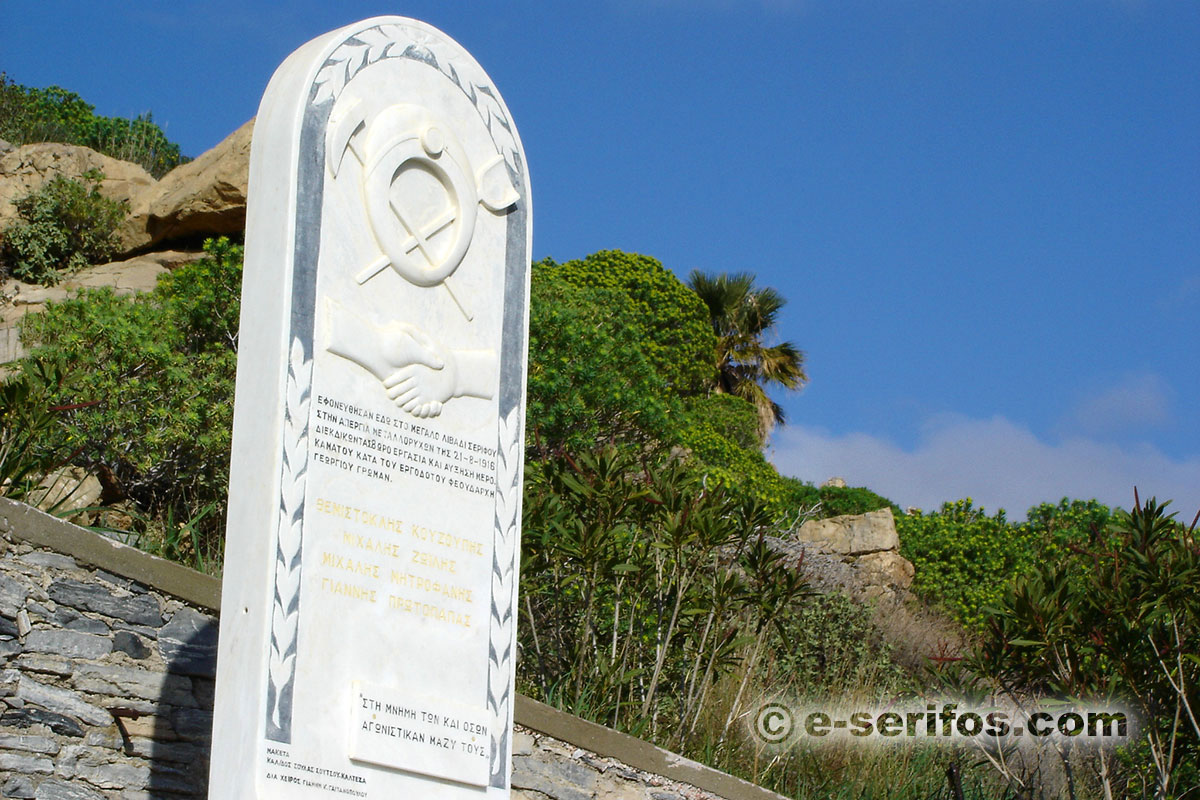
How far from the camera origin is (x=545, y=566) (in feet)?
30.8

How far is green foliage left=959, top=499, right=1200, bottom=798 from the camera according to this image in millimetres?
8977

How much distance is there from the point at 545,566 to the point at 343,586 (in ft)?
14.6

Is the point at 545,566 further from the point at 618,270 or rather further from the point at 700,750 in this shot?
the point at 618,270

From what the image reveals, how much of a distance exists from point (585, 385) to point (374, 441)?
9.67 meters

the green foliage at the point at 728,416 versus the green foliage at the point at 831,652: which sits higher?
the green foliage at the point at 728,416

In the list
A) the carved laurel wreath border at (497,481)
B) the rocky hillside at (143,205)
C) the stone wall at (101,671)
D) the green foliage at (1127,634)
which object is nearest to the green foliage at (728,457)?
the rocky hillside at (143,205)

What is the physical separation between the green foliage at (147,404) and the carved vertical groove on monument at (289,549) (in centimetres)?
577

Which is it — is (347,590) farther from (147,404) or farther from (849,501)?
(849,501)

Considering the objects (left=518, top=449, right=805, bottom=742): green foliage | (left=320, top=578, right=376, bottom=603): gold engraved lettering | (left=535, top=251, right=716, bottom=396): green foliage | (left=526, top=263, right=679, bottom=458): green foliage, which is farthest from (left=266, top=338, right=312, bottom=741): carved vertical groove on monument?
(left=535, top=251, right=716, bottom=396): green foliage

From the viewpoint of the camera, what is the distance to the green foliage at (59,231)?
57.7 feet

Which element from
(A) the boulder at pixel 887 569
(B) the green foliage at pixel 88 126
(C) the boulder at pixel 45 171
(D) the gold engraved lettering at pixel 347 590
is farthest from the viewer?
(B) the green foliage at pixel 88 126

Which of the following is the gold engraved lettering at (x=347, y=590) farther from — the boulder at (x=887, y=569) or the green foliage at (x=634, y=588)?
the boulder at (x=887, y=569)

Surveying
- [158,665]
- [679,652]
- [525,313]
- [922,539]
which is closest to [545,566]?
[679,652]

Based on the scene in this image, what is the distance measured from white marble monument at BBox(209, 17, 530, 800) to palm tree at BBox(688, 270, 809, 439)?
21.0m
